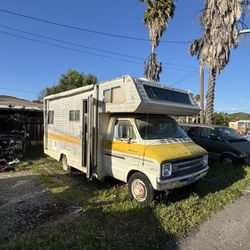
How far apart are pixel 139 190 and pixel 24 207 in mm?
2581

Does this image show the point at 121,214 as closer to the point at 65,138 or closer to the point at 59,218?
the point at 59,218

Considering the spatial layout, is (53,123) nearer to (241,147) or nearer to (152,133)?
(152,133)

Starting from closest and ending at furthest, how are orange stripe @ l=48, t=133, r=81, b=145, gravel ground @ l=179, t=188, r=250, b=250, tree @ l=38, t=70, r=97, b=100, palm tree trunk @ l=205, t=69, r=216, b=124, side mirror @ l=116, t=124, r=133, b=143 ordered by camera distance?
gravel ground @ l=179, t=188, r=250, b=250
side mirror @ l=116, t=124, r=133, b=143
orange stripe @ l=48, t=133, r=81, b=145
palm tree trunk @ l=205, t=69, r=216, b=124
tree @ l=38, t=70, r=97, b=100

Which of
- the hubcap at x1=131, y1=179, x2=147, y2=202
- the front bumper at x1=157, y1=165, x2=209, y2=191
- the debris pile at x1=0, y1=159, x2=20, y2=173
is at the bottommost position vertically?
the debris pile at x1=0, y1=159, x2=20, y2=173

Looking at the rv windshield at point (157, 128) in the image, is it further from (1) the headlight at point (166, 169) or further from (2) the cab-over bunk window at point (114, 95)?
(1) the headlight at point (166, 169)

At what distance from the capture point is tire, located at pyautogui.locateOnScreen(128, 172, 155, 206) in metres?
6.09

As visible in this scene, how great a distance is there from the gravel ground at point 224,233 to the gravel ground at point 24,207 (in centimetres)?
270

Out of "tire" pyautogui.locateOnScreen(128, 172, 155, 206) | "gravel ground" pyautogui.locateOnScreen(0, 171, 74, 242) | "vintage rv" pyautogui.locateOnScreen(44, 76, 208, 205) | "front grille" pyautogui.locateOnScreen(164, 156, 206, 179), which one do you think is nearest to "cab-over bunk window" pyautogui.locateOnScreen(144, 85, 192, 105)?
"vintage rv" pyautogui.locateOnScreen(44, 76, 208, 205)

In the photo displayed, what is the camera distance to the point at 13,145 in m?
11.4

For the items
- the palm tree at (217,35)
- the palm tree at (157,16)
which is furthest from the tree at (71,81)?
the palm tree at (217,35)

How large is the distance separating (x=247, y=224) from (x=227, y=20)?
1353 cm

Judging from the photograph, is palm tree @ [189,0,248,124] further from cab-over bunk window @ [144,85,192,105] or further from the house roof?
the house roof

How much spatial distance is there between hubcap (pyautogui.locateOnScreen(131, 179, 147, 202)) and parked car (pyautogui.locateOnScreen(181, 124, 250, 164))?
18.4 ft

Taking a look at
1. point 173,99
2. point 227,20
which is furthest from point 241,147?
point 227,20
